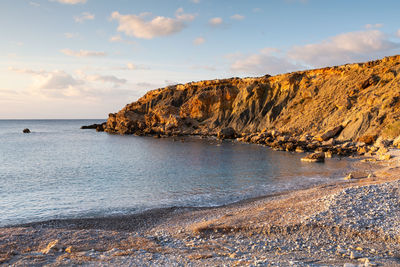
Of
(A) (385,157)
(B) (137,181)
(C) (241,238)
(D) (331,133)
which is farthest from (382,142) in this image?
(C) (241,238)

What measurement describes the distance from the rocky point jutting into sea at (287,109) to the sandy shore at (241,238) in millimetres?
24948

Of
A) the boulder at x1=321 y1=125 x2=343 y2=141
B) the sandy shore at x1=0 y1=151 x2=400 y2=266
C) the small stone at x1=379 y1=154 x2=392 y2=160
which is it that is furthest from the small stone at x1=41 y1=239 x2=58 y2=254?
the boulder at x1=321 y1=125 x2=343 y2=141

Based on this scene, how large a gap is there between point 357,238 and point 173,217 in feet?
25.6

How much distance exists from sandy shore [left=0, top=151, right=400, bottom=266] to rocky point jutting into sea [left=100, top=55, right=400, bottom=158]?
2495 cm

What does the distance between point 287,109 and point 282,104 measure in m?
2.95

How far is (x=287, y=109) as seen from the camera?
61.2 metres

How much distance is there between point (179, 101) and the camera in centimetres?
8375

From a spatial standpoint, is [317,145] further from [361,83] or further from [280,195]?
[280,195]

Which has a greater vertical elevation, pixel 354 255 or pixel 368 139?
pixel 368 139

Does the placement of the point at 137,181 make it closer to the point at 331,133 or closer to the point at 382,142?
the point at 382,142

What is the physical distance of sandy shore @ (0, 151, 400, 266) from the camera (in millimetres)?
8164

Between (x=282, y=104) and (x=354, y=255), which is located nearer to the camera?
(x=354, y=255)

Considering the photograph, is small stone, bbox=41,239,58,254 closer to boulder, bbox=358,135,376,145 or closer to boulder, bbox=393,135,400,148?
boulder, bbox=393,135,400,148

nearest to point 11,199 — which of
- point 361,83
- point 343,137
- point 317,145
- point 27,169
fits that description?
point 27,169
